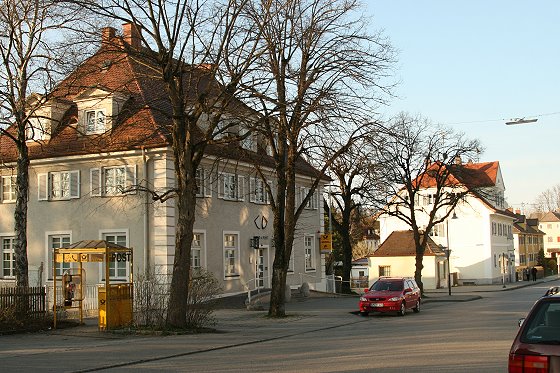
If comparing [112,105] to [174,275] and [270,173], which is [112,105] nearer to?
[270,173]

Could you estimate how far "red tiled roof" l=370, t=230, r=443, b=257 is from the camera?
64.1m

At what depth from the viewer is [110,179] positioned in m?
32.0

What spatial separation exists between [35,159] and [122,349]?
18.3 meters

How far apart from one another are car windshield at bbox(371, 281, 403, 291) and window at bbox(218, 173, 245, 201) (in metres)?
8.38

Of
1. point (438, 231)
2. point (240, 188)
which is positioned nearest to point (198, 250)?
point (240, 188)

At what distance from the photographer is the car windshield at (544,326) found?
7227 millimetres

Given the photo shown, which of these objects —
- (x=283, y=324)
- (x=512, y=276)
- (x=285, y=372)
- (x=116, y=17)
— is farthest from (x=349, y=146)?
(x=512, y=276)

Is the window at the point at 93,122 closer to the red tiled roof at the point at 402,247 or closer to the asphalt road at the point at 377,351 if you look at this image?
the asphalt road at the point at 377,351

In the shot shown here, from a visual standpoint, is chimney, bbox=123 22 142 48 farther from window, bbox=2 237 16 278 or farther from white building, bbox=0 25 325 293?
window, bbox=2 237 16 278

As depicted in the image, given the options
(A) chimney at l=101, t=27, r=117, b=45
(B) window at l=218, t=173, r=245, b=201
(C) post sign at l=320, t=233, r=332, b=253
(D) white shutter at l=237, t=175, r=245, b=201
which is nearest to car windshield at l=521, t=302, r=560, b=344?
(A) chimney at l=101, t=27, r=117, b=45

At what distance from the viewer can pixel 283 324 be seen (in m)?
24.9

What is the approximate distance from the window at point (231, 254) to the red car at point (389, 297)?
7.40 metres

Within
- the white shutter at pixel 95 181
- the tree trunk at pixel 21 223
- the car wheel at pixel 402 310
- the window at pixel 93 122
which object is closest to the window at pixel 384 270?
the car wheel at pixel 402 310

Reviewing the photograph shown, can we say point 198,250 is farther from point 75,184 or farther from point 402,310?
point 402,310
